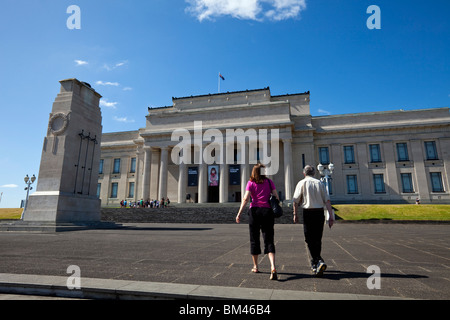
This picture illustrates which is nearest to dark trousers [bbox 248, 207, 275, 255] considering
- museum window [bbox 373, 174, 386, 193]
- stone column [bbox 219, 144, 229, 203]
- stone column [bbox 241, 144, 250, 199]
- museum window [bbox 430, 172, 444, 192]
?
stone column [bbox 241, 144, 250, 199]

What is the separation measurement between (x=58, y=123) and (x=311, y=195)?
55.3 ft

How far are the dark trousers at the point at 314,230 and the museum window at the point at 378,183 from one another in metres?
39.8

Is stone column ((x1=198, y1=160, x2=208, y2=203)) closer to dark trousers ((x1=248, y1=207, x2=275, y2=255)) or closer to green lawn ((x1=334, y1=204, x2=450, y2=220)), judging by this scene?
green lawn ((x1=334, y1=204, x2=450, y2=220))

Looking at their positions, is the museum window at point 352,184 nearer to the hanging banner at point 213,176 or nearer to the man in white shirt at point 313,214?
the hanging banner at point 213,176

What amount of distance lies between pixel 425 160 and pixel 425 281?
4224cm

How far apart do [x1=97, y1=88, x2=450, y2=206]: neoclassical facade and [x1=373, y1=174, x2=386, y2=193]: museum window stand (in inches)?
5.0

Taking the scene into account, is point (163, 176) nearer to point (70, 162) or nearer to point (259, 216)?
point (70, 162)

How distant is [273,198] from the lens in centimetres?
443

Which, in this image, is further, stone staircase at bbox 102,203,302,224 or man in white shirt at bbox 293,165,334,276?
stone staircase at bbox 102,203,302,224

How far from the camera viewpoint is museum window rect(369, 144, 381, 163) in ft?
128

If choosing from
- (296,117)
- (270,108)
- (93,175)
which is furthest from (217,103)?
(93,175)

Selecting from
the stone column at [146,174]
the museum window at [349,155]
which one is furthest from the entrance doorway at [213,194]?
the museum window at [349,155]

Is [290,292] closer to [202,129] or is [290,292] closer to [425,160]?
[202,129]

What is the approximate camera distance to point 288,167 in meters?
37.1
